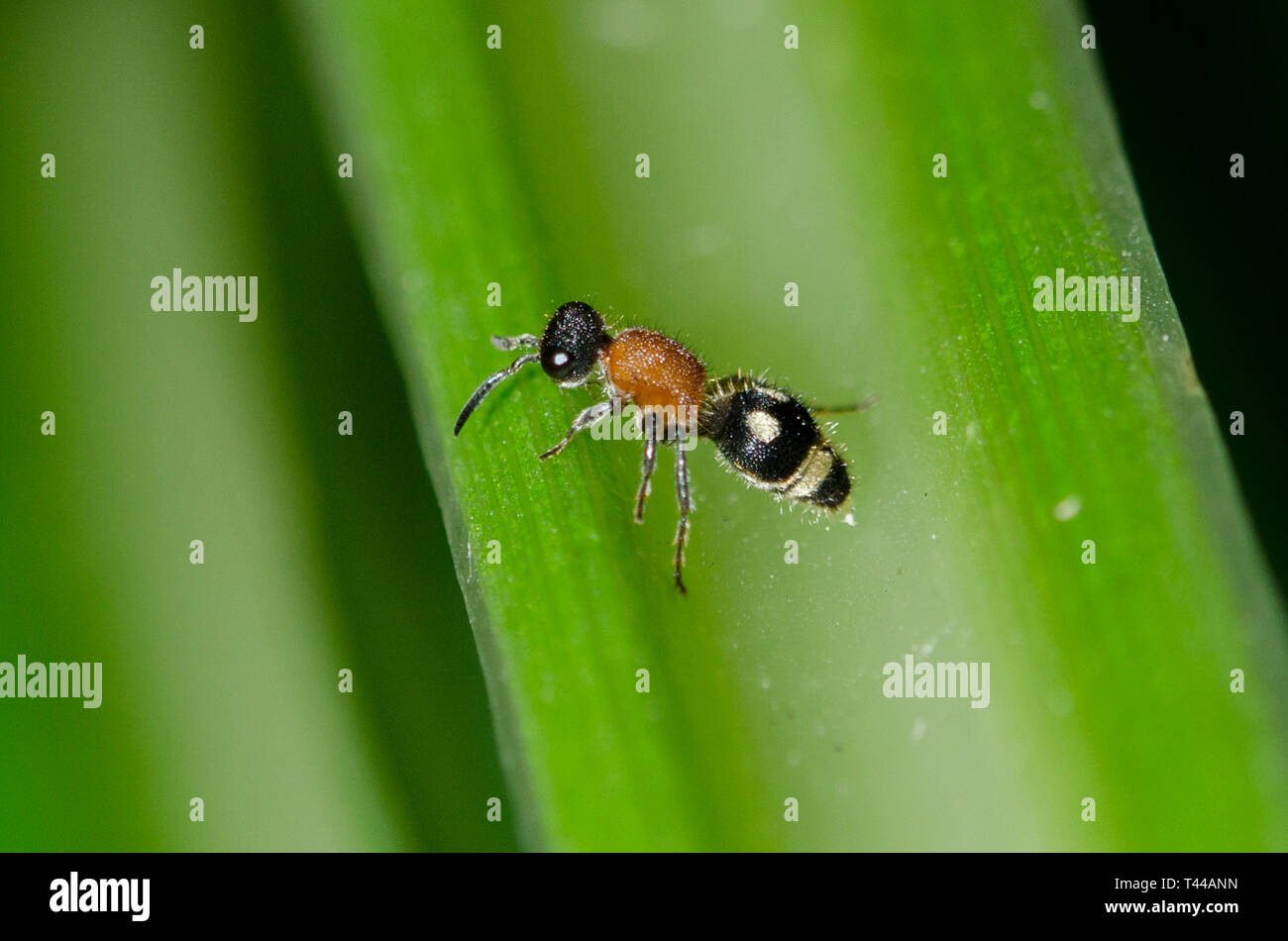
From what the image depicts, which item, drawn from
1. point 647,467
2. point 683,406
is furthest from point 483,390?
point 683,406

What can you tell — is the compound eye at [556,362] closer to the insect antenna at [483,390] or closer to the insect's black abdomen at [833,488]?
the insect antenna at [483,390]

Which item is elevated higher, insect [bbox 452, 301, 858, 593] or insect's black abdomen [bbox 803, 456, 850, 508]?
insect [bbox 452, 301, 858, 593]

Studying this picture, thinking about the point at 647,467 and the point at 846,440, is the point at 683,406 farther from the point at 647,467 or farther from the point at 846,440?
the point at 846,440

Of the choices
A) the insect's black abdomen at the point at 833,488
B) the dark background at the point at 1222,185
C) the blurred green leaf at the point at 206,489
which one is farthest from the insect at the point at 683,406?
the dark background at the point at 1222,185

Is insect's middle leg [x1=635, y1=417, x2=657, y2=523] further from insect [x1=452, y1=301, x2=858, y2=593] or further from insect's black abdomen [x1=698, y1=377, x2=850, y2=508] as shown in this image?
insect's black abdomen [x1=698, y1=377, x2=850, y2=508]

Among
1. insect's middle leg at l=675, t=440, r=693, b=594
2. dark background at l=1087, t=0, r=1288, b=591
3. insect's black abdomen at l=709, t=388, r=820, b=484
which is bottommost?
insect's middle leg at l=675, t=440, r=693, b=594

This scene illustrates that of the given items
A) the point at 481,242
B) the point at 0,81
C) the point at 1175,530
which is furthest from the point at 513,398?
the point at 0,81

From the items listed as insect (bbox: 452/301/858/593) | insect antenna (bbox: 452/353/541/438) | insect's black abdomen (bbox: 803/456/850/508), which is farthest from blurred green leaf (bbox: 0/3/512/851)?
insect's black abdomen (bbox: 803/456/850/508)
